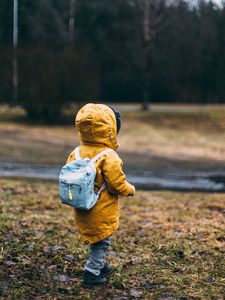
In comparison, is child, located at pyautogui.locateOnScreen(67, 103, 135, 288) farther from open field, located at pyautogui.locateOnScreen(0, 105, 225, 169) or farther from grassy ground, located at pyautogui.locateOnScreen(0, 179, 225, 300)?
open field, located at pyautogui.locateOnScreen(0, 105, 225, 169)

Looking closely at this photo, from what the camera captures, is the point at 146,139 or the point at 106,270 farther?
the point at 146,139

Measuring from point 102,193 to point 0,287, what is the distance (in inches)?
44.4

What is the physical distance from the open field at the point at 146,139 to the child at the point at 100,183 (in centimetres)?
1183

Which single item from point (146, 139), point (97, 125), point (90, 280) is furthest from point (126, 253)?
point (146, 139)

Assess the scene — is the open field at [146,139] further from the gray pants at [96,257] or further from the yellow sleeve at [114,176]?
the yellow sleeve at [114,176]

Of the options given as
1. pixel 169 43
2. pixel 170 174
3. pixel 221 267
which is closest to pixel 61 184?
pixel 221 267

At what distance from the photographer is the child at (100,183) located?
14.2 feet

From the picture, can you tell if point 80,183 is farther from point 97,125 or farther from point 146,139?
point 146,139

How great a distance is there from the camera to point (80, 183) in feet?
13.7

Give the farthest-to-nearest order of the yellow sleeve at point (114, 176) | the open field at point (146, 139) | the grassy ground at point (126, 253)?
the open field at point (146, 139) → the grassy ground at point (126, 253) → the yellow sleeve at point (114, 176)

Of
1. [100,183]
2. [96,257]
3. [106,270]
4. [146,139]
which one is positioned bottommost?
[146,139]

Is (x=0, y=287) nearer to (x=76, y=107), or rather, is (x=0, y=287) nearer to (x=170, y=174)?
(x=170, y=174)

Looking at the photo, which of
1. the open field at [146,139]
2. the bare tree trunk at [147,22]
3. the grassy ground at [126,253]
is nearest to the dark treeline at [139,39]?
the bare tree trunk at [147,22]

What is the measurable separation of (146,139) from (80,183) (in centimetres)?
1938
